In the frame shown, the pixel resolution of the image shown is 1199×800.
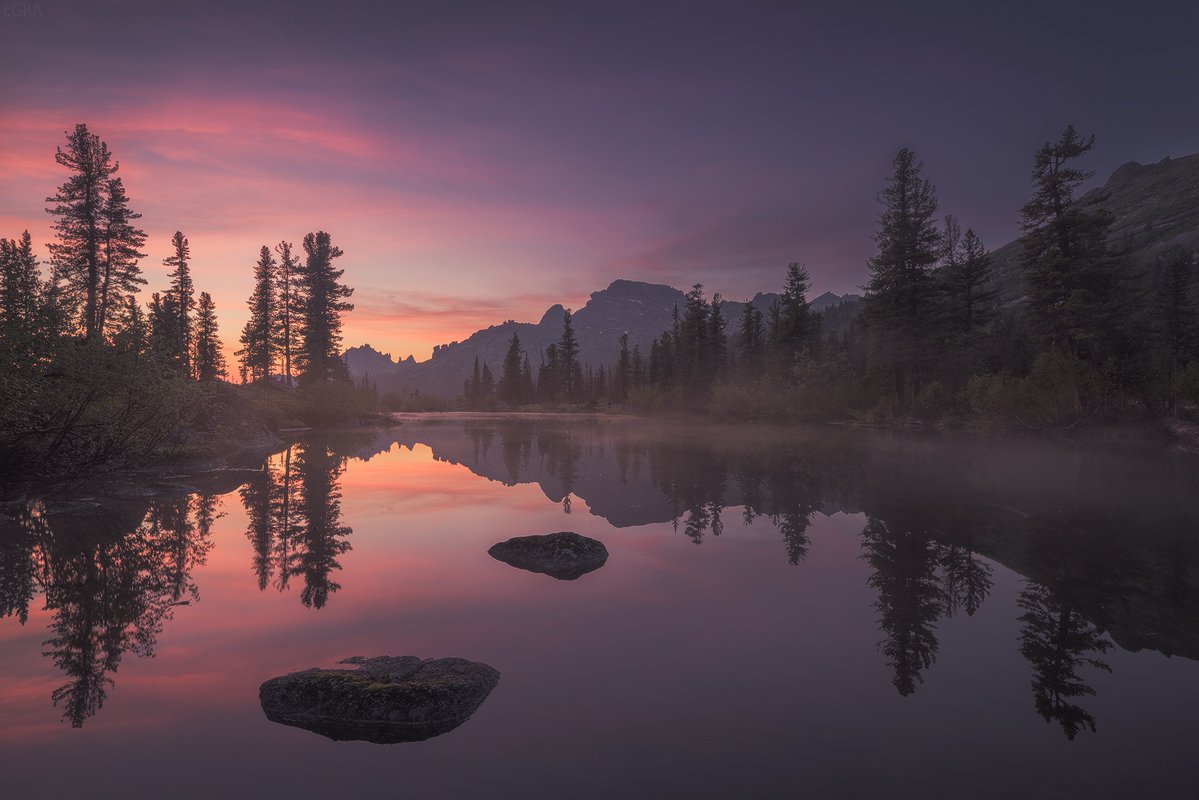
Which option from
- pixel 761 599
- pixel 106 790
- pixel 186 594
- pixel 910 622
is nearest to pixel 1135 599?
pixel 910 622

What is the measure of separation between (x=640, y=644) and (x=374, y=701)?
3.51m

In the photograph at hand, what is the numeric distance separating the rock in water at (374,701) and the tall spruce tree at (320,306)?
6368 cm

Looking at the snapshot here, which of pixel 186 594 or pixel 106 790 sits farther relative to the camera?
pixel 186 594

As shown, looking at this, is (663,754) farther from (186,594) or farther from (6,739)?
(186,594)

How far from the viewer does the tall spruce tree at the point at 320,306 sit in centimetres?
6481

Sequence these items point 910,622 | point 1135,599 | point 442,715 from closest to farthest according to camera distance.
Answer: point 442,715 < point 910,622 < point 1135,599

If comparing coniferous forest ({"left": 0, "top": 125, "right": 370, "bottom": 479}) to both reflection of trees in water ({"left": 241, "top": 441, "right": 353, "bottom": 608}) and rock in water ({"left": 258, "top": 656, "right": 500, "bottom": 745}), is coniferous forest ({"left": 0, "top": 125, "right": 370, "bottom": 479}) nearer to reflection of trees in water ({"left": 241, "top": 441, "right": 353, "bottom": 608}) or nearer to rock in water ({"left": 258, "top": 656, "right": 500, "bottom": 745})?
reflection of trees in water ({"left": 241, "top": 441, "right": 353, "bottom": 608})

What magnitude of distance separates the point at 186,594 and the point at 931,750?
10938mm

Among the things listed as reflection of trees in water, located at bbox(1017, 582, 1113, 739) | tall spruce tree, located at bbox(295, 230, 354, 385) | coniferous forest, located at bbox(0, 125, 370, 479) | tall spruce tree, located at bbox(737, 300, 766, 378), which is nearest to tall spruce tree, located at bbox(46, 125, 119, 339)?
coniferous forest, located at bbox(0, 125, 370, 479)

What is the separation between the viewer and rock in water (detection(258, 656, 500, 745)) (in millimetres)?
5746

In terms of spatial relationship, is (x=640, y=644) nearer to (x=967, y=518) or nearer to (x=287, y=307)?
(x=967, y=518)

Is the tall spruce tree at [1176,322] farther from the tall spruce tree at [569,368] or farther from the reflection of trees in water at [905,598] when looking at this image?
the tall spruce tree at [569,368]

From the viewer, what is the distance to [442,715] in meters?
5.85

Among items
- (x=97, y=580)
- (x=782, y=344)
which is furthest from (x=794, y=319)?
(x=97, y=580)
